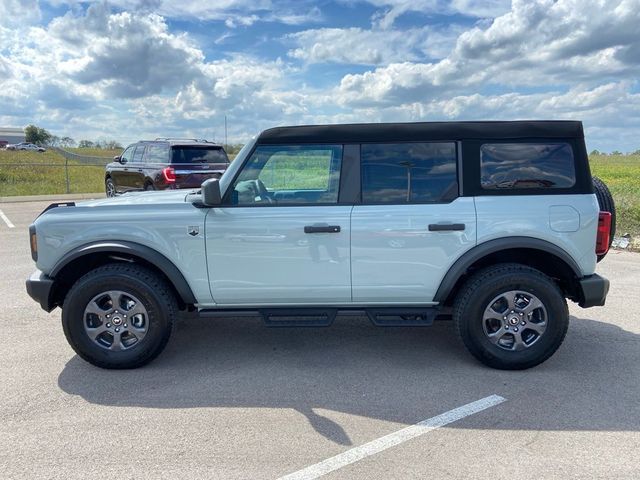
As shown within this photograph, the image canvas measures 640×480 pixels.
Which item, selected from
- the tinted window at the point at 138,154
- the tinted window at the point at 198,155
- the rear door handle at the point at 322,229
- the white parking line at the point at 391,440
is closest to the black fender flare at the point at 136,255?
the rear door handle at the point at 322,229

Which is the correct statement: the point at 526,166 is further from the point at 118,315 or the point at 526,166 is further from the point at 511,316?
the point at 118,315

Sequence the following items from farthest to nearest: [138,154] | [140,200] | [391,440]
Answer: [138,154] → [140,200] → [391,440]

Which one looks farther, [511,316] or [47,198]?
[47,198]

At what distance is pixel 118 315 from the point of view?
381 cm

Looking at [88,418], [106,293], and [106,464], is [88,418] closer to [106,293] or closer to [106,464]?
[106,464]

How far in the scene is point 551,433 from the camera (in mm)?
2990

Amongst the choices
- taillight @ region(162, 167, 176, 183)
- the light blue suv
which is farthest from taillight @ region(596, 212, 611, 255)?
taillight @ region(162, 167, 176, 183)

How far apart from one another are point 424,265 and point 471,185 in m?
0.70

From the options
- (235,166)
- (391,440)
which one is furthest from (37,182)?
(391,440)

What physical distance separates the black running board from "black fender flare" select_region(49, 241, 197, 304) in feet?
1.03

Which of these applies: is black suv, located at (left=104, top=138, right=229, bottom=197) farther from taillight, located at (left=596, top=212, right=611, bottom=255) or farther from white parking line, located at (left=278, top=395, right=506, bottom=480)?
white parking line, located at (left=278, top=395, right=506, bottom=480)

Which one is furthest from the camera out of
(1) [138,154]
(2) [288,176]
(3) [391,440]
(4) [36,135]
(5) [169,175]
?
(4) [36,135]

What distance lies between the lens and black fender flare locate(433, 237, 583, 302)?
12.0ft

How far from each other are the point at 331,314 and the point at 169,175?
28.3ft
